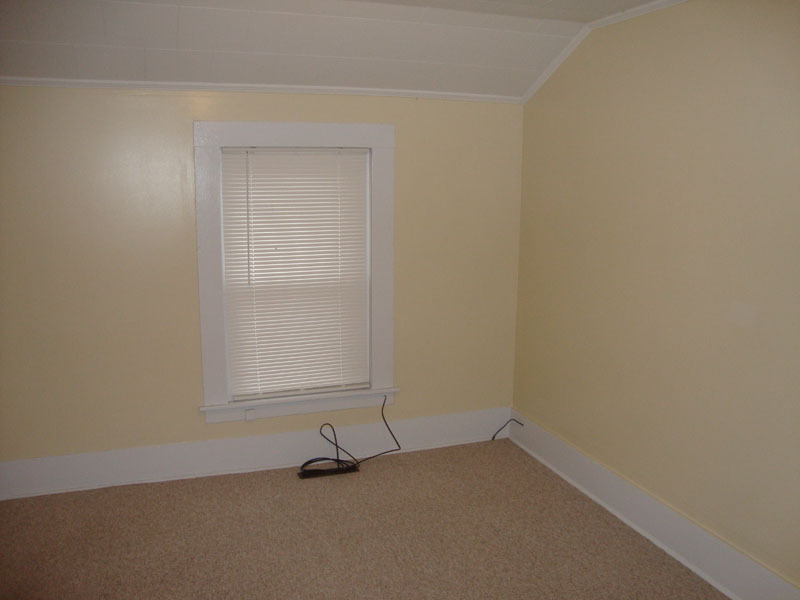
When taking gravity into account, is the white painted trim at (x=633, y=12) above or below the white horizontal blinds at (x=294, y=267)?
above

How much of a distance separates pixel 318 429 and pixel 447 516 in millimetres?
910

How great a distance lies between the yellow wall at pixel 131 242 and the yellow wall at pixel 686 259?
0.65 meters

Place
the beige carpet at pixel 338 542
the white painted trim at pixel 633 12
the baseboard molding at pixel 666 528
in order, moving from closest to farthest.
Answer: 1. the baseboard molding at pixel 666 528
2. the beige carpet at pixel 338 542
3. the white painted trim at pixel 633 12

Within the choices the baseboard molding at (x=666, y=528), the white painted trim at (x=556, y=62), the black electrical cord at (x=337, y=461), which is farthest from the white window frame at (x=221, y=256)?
the baseboard molding at (x=666, y=528)

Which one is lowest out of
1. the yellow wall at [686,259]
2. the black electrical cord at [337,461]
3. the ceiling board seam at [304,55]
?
the black electrical cord at [337,461]

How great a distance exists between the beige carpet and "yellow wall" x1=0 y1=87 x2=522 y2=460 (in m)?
0.36

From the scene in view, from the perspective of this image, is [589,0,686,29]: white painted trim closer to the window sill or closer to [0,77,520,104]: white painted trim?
[0,77,520,104]: white painted trim

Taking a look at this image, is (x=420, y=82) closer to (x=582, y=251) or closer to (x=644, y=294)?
(x=582, y=251)

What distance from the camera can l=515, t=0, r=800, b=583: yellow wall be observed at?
1.87 meters

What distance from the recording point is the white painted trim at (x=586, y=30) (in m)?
2.28

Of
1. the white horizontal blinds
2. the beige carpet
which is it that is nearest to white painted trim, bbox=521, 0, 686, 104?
the white horizontal blinds

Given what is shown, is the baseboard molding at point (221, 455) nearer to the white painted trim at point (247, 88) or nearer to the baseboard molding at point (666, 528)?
the baseboard molding at point (666, 528)

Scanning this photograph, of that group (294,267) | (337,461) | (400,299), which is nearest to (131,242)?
(294,267)

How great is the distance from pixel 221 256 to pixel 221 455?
42.4 inches
